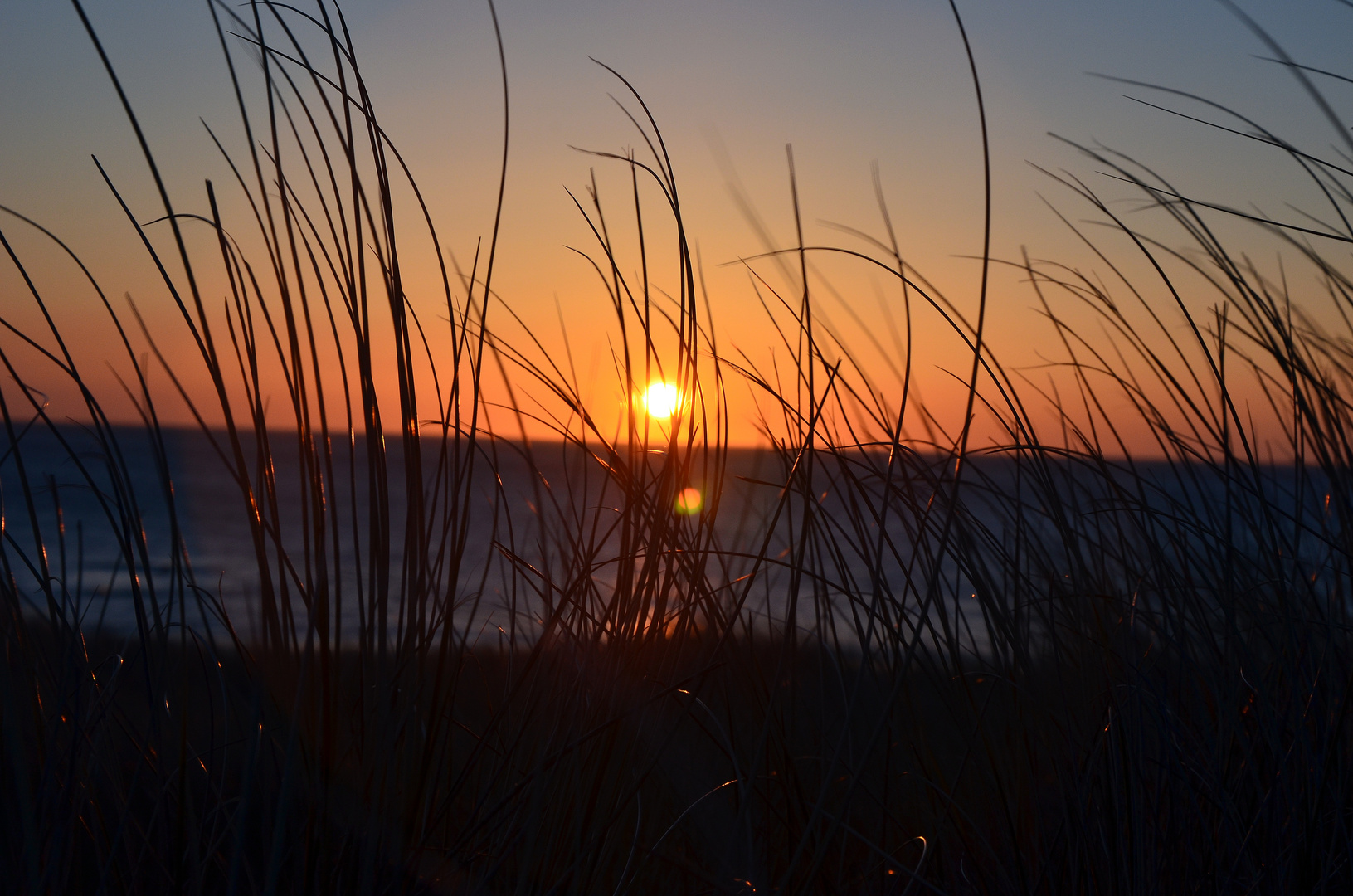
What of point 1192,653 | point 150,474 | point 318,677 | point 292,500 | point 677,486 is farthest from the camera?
point 150,474

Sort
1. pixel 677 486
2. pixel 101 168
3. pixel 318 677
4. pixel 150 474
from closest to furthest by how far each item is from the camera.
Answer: pixel 101 168
pixel 318 677
pixel 677 486
pixel 150 474

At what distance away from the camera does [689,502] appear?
992mm

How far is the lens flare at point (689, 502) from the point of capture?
95cm

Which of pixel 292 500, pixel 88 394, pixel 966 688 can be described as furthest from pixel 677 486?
pixel 292 500

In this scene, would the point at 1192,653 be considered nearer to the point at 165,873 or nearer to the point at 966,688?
the point at 966,688

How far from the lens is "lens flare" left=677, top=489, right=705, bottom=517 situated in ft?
3.12

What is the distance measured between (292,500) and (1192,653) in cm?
1723

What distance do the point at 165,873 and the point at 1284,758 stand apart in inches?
36.4

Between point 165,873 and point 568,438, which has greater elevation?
point 568,438

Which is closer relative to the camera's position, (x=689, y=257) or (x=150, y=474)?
(x=689, y=257)

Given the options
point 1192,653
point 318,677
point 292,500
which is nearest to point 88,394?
point 318,677

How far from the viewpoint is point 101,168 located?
0.66 metres

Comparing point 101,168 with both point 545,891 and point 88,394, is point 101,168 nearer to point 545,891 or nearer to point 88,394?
point 88,394

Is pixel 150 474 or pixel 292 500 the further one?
pixel 150 474
